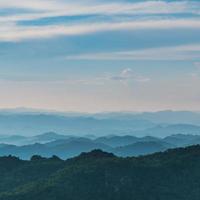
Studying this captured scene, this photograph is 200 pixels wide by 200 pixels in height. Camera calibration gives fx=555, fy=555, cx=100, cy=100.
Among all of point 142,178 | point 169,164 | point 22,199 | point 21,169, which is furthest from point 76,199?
point 21,169

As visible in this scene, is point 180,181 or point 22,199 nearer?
point 22,199

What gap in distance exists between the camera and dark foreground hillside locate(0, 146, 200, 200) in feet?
481

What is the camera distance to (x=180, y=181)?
6363 inches

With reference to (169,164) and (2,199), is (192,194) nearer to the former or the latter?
(169,164)

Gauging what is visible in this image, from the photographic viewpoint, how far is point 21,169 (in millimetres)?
193125

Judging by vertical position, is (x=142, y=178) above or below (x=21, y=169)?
below

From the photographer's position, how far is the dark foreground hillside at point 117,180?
146750 millimetres

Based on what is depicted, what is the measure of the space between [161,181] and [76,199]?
1176 inches

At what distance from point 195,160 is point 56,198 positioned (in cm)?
5214

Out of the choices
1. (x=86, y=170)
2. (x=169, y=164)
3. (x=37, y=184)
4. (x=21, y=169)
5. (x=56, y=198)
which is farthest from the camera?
(x=21, y=169)

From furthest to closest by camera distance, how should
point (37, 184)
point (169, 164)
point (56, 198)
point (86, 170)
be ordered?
1. point (169, 164)
2. point (86, 170)
3. point (37, 184)
4. point (56, 198)

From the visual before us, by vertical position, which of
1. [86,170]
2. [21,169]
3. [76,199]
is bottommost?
[76,199]

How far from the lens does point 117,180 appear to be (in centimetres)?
15512

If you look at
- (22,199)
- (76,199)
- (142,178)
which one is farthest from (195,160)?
(22,199)
